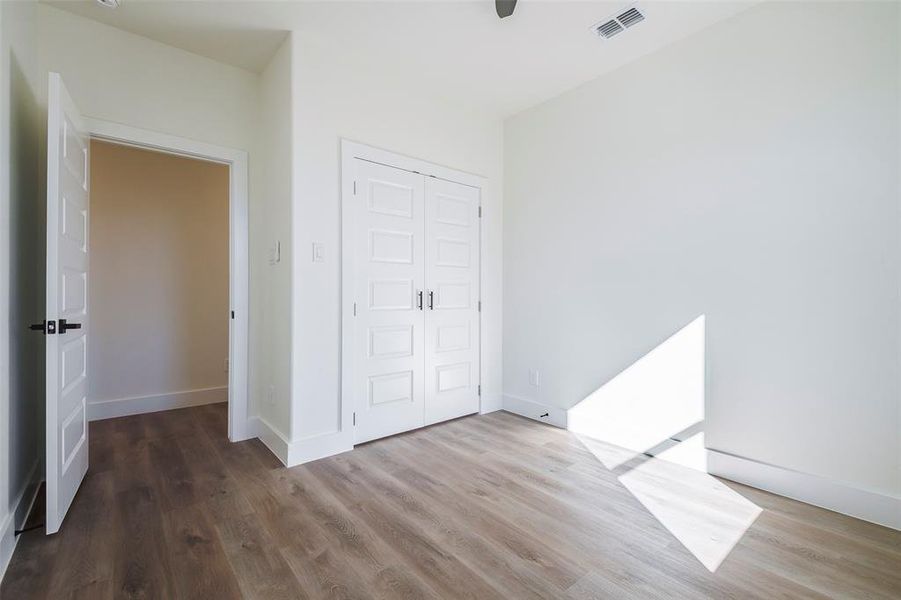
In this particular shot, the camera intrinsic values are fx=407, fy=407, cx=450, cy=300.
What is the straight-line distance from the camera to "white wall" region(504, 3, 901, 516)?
2.08 meters

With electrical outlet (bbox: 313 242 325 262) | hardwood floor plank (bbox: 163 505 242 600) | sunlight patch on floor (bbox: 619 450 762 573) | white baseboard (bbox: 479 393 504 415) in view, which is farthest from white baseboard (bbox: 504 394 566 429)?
hardwood floor plank (bbox: 163 505 242 600)

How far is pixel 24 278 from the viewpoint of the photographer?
7.03 feet

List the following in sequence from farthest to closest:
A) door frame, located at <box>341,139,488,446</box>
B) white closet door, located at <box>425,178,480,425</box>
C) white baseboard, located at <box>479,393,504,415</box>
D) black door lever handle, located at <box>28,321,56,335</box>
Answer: white baseboard, located at <box>479,393,504,415</box>
white closet door, located at <box>425,178,480,425</box>
door frame, located at <box>341,139,488,446</box>
black door lever handle, located at <box>28,321,56,335</box>

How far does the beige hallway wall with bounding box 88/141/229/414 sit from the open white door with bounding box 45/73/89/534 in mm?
1534

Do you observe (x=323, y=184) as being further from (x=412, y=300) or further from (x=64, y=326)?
(x=64, y=326)

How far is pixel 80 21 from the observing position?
8.39ft

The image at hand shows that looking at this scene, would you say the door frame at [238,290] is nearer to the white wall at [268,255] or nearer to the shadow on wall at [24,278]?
the white wall at [268,255]

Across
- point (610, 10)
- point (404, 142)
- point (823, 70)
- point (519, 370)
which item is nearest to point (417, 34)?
point (404, 142)

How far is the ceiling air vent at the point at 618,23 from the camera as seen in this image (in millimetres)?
2492

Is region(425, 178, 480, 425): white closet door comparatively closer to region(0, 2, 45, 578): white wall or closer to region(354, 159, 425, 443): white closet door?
region(354, 159, 425, 443): white closet door

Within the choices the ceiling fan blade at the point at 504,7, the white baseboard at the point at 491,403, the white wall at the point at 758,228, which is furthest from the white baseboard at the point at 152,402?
the ceiling fan blade at the point at 504,7

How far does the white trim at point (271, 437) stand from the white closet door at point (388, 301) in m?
0.51

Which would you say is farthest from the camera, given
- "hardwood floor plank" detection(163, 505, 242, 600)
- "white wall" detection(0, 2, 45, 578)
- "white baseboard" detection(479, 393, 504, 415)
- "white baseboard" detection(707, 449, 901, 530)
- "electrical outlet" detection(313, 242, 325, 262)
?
"white baseboard" detection(479, 393, 504, 415)

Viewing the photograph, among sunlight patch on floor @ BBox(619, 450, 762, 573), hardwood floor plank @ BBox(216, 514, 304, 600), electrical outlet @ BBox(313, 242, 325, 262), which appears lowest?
sunlight patch on floor @ BBox(619, 450, 762, 573)
